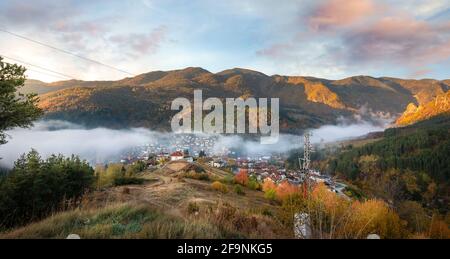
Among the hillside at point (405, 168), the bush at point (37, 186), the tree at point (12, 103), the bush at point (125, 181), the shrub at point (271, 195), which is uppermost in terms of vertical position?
the tree at point (12, 103)

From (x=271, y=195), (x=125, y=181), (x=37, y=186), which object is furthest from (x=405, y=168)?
(x=37, y=186)

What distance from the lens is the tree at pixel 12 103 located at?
51.3ft

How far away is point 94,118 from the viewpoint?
164000 mm

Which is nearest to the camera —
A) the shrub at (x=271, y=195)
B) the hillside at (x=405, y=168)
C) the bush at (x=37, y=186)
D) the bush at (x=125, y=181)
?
the bush at (x=37, y=186)

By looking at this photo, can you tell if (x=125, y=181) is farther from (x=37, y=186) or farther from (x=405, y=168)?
(x=405, y=168)

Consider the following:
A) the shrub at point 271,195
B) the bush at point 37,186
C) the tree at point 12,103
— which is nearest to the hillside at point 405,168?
the shrub at point 271,195

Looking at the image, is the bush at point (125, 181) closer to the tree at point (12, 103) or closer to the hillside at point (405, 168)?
the tree at point (12, 103)

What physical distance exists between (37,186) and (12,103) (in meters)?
4.46

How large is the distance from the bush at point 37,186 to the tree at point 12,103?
179 centimetres

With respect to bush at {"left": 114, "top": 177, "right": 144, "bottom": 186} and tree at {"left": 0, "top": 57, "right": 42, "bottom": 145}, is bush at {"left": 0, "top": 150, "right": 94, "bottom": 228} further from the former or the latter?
bush at {"left": 114, "top": 177, "right": 144, "bottom": 186}

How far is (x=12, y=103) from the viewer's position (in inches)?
623
